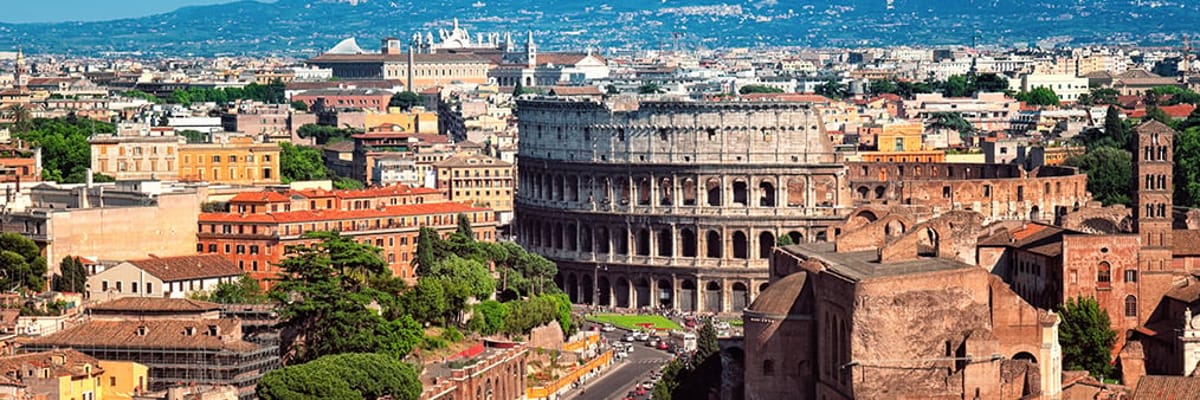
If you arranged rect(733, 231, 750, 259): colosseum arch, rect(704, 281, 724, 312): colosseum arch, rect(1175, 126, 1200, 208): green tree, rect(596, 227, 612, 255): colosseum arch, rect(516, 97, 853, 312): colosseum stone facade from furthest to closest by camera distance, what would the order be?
rect(596, 227, 612, 255): colosseum arch, rect(1175, 126, 1200, 208): green tree, rect(733, 231, 750, 259): colosseum arch, rect(516, 97, 853, 312): colosseum stone facade, rect(704, 281, 724, 312): colosseum arch

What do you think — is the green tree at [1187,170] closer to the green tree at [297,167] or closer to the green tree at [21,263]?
the green tree at [297,167]

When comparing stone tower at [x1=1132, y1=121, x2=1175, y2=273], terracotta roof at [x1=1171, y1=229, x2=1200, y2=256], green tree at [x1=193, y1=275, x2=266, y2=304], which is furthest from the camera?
green tree at [x1=193, y1=275, x2=266, y2=304]

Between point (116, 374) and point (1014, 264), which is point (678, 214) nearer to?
point (1014, 264)

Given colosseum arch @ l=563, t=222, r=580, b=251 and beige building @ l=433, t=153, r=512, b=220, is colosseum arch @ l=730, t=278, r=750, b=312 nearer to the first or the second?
colosseum arch @ l=563, t=222, r=580, b=251

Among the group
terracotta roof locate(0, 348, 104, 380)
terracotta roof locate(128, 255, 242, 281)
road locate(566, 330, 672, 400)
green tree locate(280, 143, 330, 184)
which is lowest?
road locate(566, 330, 672, 400)

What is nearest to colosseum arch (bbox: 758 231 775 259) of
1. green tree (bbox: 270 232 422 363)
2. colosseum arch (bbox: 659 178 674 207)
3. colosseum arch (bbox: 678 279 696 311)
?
colosseum arch (bbox: 678 279 696 311)

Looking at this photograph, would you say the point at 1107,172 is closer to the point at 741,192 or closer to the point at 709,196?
the point at 741,192

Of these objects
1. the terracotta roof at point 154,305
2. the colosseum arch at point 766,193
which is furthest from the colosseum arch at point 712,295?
the terracotta roof at point 154,305
